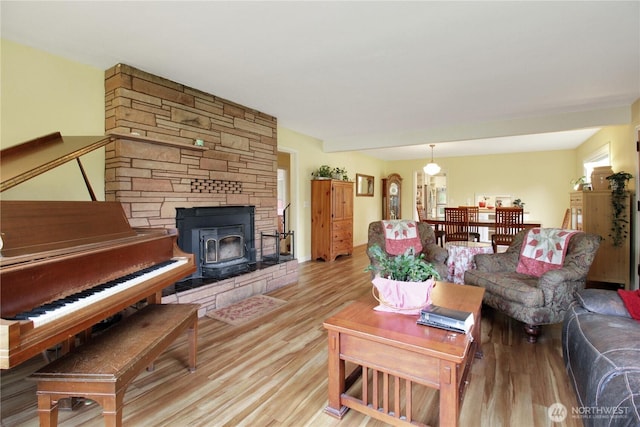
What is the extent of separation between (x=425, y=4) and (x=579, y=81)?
2.31 meters

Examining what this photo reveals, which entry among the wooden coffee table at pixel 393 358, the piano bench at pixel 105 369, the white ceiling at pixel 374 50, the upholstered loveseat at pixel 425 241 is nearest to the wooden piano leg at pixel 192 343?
the piano bench at pixel 105 369

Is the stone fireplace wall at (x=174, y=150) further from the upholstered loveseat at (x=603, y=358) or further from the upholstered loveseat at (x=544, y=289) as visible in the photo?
the upholstered loveseat at (x=603, y=358)

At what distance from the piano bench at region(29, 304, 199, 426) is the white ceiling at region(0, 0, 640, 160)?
1.95 m

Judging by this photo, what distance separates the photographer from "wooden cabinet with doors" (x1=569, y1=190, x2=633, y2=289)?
155 inches

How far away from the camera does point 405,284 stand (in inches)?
68.1

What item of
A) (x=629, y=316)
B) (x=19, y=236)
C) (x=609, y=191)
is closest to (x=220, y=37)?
(x=19, y=236)

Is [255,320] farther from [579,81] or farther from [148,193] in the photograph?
[579,81]

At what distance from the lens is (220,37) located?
7.45ft

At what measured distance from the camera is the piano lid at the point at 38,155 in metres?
1.38

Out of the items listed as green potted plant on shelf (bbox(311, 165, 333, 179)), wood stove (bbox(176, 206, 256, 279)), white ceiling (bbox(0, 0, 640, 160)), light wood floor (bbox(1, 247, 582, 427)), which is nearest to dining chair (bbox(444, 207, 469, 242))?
white ceiling (bbox(0, 0, 640, 160))

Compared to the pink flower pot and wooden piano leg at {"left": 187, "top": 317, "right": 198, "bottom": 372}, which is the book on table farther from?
wooden piano leg at {"left": 187, "top": 317, "right": 198, "bottom": 372}
